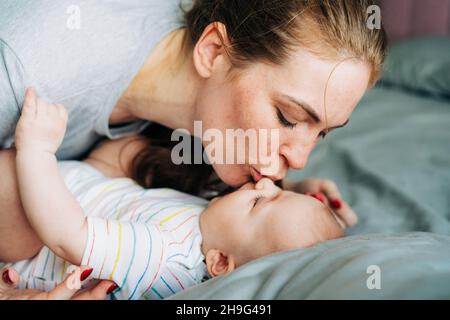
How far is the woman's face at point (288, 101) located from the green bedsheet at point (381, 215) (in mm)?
244

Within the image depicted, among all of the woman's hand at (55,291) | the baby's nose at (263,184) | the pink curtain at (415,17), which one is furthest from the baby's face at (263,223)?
the pink curtain at (415,17)

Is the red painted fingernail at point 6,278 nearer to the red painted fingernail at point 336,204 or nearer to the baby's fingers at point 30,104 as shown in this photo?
the baby's fingers at point 30,104

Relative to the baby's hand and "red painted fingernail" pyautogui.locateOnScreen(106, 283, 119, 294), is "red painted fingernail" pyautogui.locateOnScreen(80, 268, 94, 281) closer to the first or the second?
"red painted fingernail" pyautogui.locateOnScreen(106, 283, 119, 294)

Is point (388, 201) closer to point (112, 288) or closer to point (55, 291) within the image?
point (112, 288)

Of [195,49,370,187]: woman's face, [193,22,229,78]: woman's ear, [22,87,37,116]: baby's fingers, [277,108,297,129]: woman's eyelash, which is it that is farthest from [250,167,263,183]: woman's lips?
[22,87,37,116]: baby's fingers

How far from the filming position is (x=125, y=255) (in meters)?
0.90

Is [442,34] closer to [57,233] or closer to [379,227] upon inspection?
[379,227]

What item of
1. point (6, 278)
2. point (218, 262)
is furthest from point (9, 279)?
point (218, 262)

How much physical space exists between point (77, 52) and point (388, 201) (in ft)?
2.89

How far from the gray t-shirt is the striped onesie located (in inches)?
6.2

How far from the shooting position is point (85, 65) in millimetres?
1066

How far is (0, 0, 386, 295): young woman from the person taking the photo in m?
0.99

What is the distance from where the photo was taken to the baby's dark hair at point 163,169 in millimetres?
1268
